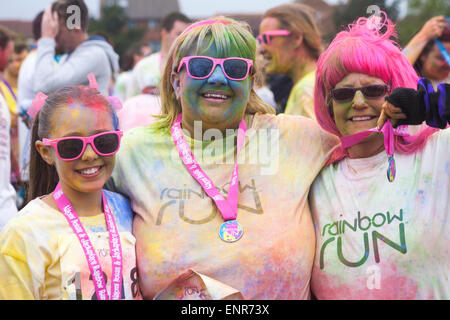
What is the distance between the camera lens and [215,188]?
304 centimetres

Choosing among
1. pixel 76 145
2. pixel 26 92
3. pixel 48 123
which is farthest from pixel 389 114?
pixel 26 92

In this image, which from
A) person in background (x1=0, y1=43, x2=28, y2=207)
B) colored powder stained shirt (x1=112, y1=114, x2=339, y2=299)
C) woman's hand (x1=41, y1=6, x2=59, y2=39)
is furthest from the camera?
person in background (x1=0, y1=43, x2=28, y2=207)

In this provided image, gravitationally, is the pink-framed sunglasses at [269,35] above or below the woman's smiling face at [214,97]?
above

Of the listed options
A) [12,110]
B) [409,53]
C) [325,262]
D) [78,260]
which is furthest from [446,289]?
[12,110]

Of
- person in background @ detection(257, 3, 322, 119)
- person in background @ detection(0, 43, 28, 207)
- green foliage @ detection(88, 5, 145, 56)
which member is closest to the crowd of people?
person in background @ detection(257, 3, 322, 119)

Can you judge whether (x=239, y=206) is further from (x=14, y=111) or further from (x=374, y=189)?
(x=14, y=111)

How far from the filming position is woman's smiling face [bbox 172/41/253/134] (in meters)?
3.09

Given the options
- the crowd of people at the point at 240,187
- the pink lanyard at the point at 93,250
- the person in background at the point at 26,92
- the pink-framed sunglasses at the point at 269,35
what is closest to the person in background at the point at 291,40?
the pink-framed sunglasses at the point at 269,35

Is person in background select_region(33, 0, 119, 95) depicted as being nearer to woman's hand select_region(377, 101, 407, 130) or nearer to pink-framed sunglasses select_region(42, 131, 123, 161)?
pink-framed sunglasses select_region(42, 131, 123, 161)

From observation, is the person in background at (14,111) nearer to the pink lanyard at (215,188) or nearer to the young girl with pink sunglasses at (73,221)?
the young girl with pink sunglasses at (73,221)

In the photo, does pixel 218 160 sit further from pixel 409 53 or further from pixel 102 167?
pixel 409 53

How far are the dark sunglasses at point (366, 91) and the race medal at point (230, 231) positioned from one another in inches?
32.1

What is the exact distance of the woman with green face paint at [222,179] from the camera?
2.89 metres

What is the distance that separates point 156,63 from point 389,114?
3.92 m
